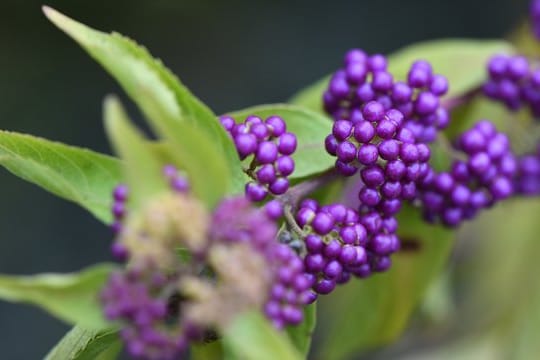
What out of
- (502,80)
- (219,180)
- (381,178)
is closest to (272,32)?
(502,80)

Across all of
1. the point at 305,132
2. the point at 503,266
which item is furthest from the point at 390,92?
the point at 503,266

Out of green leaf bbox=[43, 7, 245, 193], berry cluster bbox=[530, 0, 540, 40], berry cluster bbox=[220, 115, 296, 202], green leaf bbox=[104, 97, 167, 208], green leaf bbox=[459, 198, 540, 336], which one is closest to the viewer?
green leaf bbox=[104, 97, 167, 208]

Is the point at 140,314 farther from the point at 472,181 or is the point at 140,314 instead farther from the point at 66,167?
the point at 472,181

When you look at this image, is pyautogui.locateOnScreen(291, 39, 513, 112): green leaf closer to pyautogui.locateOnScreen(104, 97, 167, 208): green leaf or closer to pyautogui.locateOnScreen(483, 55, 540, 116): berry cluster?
pyautogui.locateOnScreen(483, 55, 540, 116): berry cluster

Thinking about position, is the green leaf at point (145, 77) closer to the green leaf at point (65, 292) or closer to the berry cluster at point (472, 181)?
the green leaf at point (65, 292)

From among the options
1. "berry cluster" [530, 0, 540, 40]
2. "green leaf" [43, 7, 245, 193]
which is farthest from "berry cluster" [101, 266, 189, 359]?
"berry cluster" [530, 0, 540, 40]

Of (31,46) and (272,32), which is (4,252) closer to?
(31,46)
